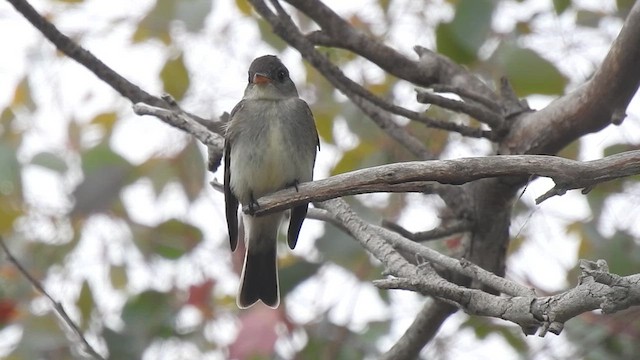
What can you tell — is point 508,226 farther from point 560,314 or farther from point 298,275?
point 560,314


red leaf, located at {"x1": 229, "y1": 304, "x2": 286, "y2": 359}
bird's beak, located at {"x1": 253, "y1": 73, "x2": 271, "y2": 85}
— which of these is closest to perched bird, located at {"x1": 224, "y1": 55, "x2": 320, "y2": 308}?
bird's beak, located at {"x1": 253, "y1": 73, "x2": 271, "y2": 85}

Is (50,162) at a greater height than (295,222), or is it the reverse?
(50,162)

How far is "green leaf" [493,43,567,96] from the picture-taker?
129 inches

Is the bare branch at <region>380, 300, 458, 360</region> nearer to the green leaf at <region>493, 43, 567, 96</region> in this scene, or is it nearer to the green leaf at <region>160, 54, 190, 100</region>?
the green leaf at <region>493, 43, 567, 96</region>

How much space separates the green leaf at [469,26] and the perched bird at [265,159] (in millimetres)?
662

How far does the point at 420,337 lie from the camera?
3137 millimetres

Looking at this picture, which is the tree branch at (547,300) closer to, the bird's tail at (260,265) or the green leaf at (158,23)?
the bird's tail at (260,265)

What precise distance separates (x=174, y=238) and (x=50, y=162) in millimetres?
668

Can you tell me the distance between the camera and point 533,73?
3.29 metres

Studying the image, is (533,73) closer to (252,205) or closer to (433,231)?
(433,231)

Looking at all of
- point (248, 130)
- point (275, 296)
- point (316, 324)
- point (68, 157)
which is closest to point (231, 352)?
point (275, 296)

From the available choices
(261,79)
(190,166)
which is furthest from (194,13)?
(190,166)

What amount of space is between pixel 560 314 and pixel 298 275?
1.87 metres

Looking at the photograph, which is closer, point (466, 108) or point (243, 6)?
point (466, 108)
